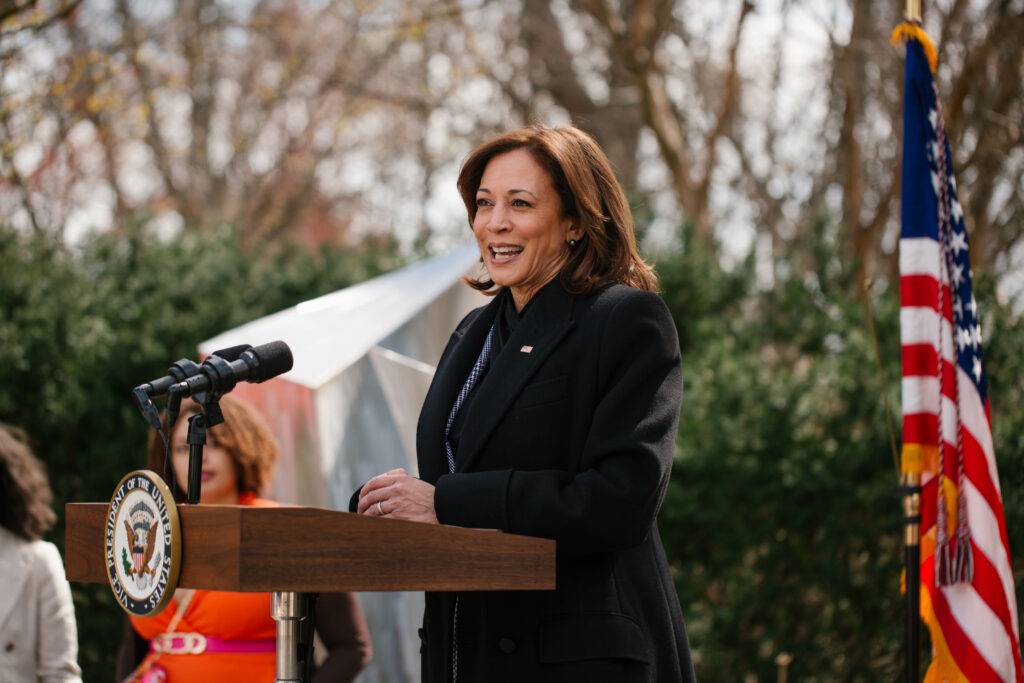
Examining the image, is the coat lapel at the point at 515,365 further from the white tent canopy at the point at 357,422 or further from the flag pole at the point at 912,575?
the white tent canopy at the point at 357,422

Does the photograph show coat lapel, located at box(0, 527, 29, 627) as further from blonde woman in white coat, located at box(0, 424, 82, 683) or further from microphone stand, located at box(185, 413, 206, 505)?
microphone stand, located at box(185, 413, 206, 505)

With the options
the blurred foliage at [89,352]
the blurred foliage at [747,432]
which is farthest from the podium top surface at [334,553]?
the blurred foliage at [89,352]

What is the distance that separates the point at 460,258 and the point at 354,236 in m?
17.2

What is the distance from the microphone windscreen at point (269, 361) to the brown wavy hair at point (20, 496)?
7.49 ft

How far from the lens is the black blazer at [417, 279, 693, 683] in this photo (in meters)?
2.13

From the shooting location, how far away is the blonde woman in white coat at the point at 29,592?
3807mm

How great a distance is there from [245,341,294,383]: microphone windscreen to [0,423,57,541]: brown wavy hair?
A: 2282 mm

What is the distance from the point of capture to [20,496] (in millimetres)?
4008

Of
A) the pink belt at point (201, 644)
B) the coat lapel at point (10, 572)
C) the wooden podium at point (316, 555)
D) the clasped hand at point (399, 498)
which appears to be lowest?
the pink belt at point (201, 644)

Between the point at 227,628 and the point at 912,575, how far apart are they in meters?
2.18

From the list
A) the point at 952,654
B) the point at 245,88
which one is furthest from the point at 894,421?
the point at 245,88

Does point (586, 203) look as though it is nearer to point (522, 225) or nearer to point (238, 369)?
point (522, 225)

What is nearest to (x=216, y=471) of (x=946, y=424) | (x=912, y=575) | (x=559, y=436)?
(x=559, y=436)

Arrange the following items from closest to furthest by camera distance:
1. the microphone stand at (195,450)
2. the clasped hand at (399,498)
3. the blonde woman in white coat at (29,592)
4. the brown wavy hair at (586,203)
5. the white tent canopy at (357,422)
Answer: the microphone stand at (195,450)
the clasped hand at (399,498)
the brown wavy hair at (586,203)
the blonde woman in white coat at (29,592)
the white tent canopy at (357,422)
